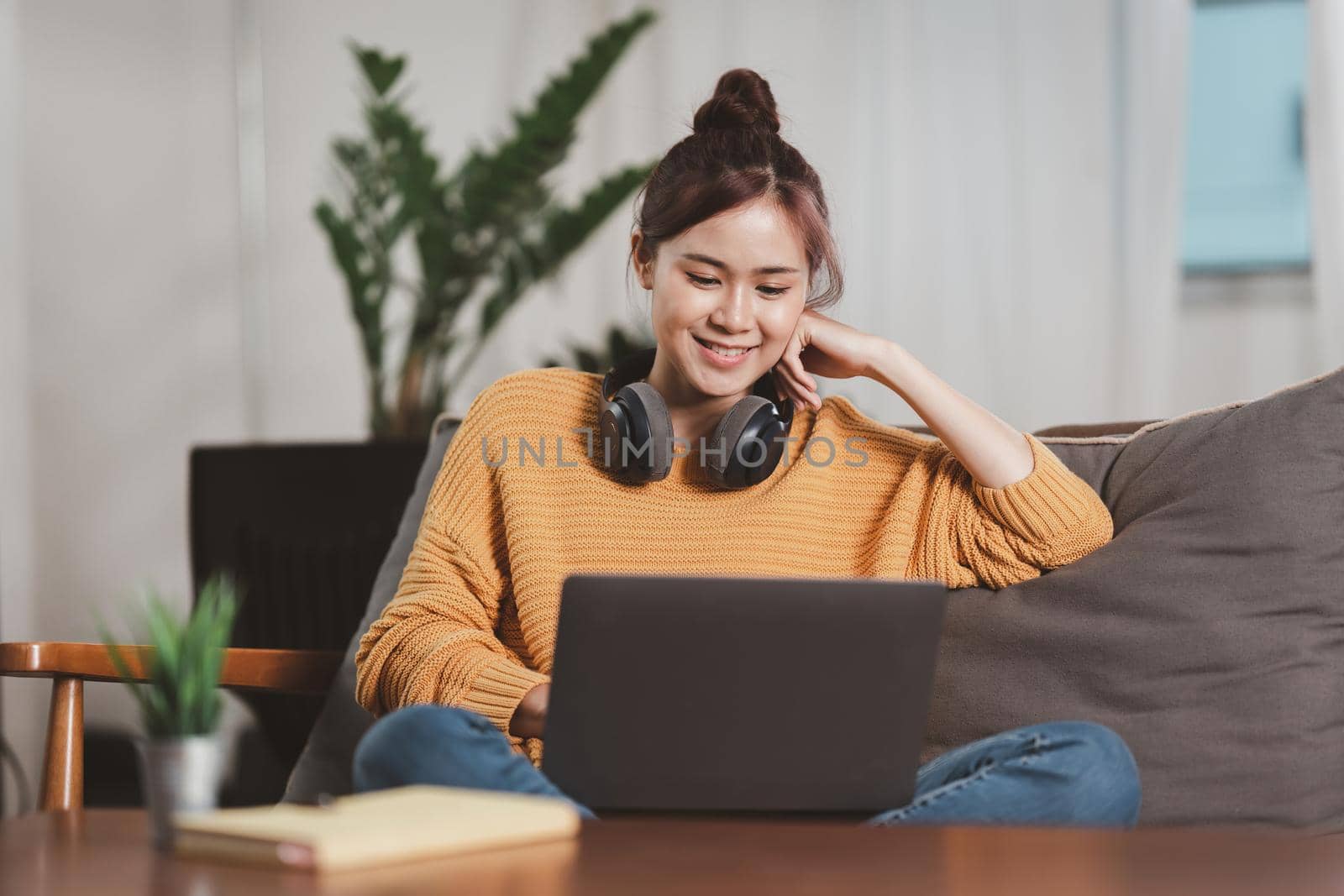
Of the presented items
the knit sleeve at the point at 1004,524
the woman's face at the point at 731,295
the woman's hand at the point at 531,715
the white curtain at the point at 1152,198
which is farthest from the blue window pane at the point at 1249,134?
the woman's hand at the point at 531,715

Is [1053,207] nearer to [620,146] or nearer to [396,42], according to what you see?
[620,146]

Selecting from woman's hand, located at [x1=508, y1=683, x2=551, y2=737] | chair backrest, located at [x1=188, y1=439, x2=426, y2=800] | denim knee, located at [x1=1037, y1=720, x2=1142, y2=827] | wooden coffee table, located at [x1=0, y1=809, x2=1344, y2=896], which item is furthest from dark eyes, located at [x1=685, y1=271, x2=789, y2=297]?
chair backrest, located at [x1=188, y1=439, x2=426, y2=800]

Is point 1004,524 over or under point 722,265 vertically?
under

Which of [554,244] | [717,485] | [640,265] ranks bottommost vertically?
[717,485]

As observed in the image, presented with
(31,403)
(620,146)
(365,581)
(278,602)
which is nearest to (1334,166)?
(620,146)

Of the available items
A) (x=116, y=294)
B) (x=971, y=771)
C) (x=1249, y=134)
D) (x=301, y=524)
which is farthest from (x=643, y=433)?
(x=116, y=294)

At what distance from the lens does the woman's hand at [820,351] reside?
168 cm

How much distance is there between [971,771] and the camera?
1.27 meters

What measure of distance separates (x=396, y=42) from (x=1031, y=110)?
65.0 inches

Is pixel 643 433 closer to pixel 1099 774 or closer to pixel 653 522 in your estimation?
pixel 653 522

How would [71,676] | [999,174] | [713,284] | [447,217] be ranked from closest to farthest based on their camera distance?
1. [71,676]
2. [713,284]
3. [447,217]
4. [999,174]

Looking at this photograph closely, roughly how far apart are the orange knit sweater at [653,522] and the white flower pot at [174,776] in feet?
1.81

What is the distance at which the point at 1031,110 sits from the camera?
3.19 m

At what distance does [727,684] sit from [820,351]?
2.46ft
